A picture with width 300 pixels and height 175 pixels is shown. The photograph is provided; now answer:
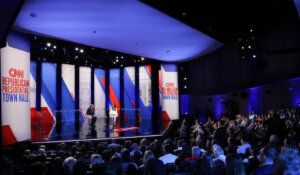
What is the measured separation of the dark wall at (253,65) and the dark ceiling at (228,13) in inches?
19.7

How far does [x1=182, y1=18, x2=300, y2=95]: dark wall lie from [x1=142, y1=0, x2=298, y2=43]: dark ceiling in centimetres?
50

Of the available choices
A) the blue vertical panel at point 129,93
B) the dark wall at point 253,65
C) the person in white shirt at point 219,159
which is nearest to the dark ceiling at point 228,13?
the dark wall at point 253,65

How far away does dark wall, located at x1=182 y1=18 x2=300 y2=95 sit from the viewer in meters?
11.6

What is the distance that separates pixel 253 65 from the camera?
13883mm

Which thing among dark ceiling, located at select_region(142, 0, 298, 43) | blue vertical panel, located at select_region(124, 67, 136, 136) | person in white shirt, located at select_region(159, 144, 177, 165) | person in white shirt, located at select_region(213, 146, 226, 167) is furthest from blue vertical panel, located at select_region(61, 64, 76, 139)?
person in white shirt, located at select_region(213, 146, 226, 167)

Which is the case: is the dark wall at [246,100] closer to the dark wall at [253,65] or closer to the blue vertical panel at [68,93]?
the dark wall at [253,65]

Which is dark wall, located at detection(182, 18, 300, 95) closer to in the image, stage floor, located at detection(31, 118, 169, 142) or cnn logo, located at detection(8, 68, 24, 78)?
stage floor, located at detection(31, 118, 169, 142)

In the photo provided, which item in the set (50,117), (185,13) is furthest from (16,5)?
(50,117)

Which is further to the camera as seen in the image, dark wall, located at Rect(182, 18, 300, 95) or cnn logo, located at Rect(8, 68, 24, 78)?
dark wall, located at Rect(182, 18, 300, 95)

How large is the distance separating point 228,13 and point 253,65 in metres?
3.60

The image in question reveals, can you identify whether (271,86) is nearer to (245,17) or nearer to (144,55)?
(245,17)

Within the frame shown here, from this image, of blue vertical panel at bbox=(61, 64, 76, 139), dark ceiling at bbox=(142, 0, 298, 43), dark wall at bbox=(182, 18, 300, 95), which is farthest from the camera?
blue vertical panel at bbox=(61, 64, 76, 139)

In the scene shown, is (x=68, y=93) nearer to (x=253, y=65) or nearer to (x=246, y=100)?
(x=246, y=100)

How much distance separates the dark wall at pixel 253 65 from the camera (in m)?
11.6
